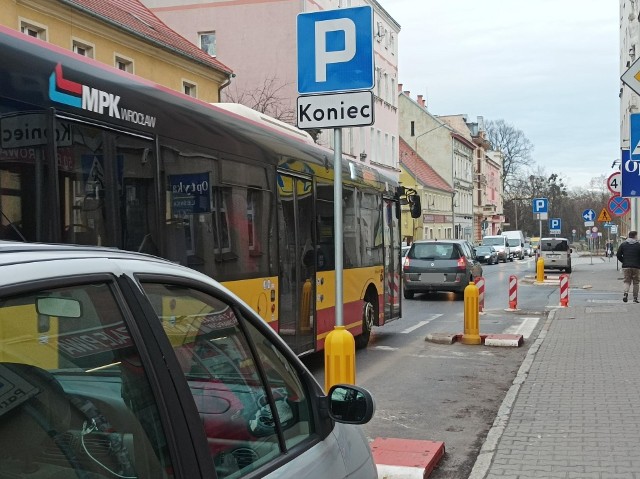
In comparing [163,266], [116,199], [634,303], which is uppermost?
[116,199]

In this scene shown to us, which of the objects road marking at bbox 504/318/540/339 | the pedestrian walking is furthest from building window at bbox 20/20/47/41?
the pedestrian walking

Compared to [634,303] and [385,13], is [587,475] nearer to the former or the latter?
[634,303]

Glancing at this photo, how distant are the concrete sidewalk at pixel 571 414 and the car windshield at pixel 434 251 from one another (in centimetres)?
955

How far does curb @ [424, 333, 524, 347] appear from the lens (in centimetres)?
1296

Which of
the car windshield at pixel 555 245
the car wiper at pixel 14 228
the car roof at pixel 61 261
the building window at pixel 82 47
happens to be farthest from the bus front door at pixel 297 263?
the car windshield at pixel 555 245

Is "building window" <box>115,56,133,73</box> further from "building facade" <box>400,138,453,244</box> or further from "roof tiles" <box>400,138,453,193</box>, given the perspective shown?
"roof tiles" <box>400,138,453,193</box>

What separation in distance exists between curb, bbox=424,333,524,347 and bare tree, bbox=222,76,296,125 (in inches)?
1039

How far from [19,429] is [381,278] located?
11855 mm

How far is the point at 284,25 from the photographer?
41.4 metres

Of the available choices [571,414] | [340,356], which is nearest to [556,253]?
[571,414]

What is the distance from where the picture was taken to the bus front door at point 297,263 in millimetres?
8945

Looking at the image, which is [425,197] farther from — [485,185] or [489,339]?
[489,339]

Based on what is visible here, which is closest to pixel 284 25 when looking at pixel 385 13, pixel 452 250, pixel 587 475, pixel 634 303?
pixel 385 13

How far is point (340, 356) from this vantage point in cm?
574
